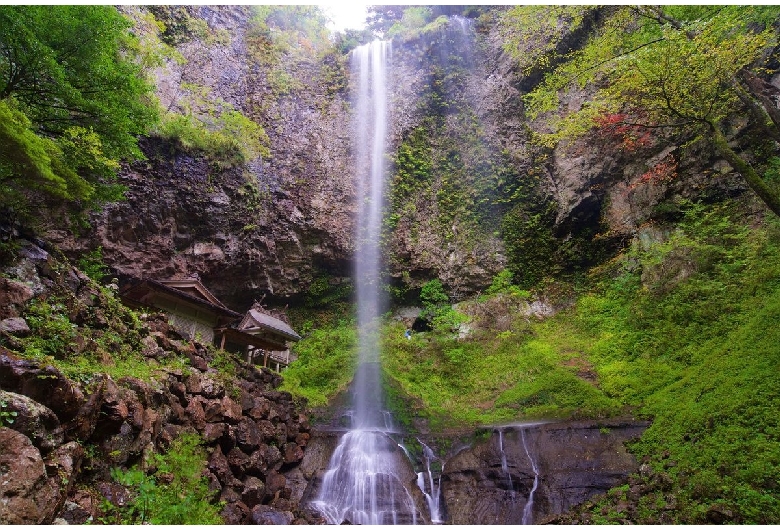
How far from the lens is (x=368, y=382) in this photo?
17.0 meters

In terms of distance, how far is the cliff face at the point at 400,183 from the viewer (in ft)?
58.7

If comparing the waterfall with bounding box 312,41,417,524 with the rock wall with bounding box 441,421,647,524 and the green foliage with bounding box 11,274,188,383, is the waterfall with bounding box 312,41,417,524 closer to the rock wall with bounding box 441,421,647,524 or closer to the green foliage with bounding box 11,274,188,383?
the rock wall with bounding box 441,421,647,524

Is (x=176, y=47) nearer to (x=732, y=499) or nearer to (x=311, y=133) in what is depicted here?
(x=311, y=133)

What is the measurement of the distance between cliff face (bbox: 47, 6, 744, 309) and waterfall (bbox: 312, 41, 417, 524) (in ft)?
2.58

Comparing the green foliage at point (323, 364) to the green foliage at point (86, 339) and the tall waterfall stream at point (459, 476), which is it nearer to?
the tall waterfall stream at point (459, 476)

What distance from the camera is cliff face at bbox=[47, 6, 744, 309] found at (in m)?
17.9

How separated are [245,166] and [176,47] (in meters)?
8.59

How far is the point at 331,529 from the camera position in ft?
27.3

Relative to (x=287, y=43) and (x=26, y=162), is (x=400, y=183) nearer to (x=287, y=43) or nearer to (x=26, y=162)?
(x=287, y=43)

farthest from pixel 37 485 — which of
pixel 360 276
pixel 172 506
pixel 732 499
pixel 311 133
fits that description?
pixel 311 133

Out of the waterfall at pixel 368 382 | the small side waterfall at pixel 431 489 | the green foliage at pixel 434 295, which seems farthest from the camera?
the green foliage at pixel 434 295

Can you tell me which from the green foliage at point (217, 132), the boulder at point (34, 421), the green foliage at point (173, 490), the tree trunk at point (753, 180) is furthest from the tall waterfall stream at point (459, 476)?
the green foliage at point (217, 132)

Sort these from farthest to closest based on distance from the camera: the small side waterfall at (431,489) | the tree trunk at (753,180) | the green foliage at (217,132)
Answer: the green foliage at (217,132) < the small side waterfall at (431,489) < the tree trunk at (753,180)

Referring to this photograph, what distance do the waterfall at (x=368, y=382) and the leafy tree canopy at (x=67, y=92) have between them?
8.86m
